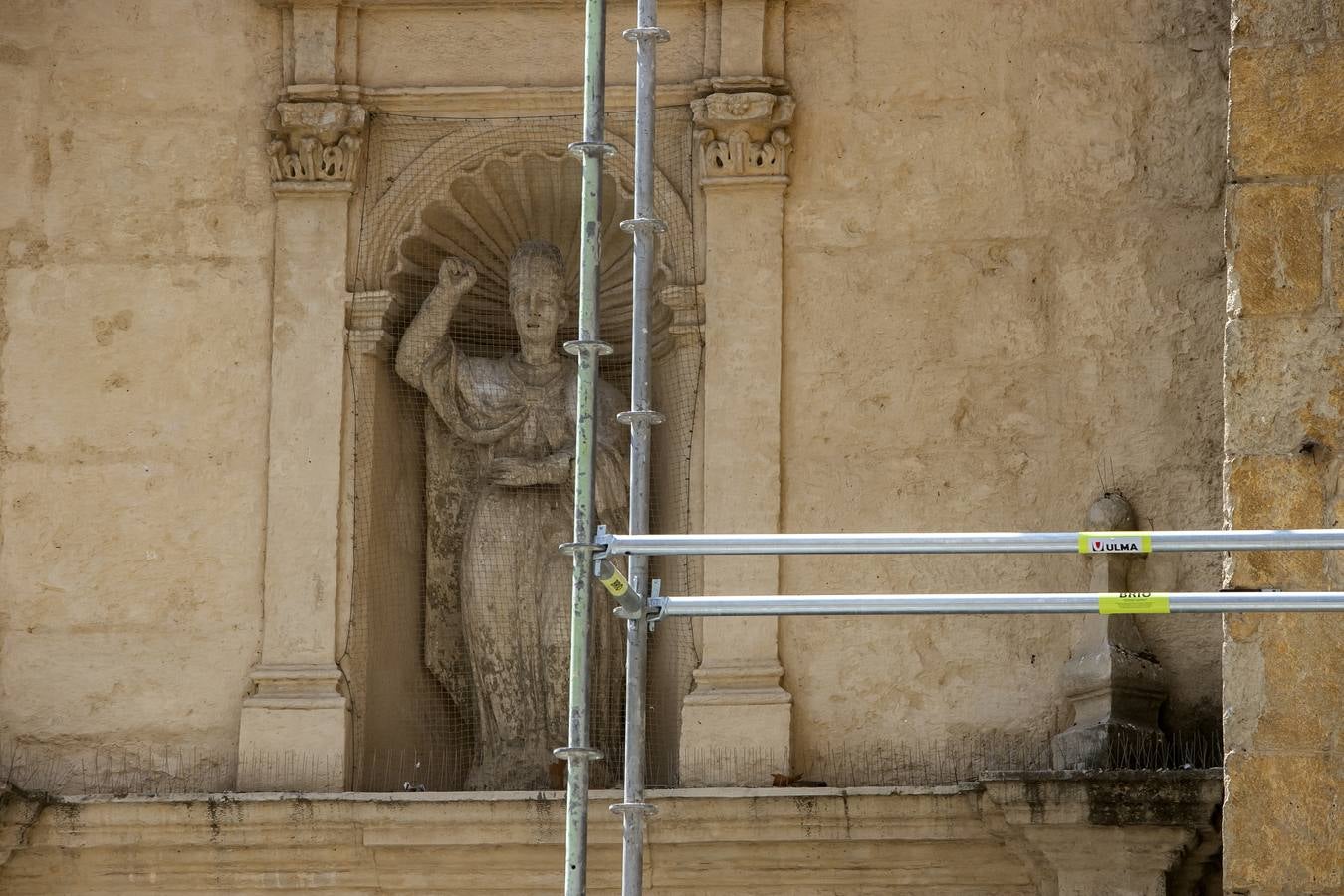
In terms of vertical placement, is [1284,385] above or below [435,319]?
below

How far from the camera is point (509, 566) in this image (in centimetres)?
1022

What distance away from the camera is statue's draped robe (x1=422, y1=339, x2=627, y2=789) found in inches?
400

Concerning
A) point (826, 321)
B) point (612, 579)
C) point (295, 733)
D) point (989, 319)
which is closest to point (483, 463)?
point (295, 733)

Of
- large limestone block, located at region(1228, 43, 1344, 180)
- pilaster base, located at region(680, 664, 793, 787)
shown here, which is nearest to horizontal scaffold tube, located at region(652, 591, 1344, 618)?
large limestone block, located at region(1228, 43, 1344, 180)

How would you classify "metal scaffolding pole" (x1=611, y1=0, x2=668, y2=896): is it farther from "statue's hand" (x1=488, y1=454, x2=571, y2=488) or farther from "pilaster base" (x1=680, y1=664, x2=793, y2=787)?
"statue's hand" (x1=488, y1=454, x2=571, y2=488)

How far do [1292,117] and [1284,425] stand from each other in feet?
2.30

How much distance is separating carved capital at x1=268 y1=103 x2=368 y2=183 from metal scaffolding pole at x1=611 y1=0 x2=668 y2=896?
257cm

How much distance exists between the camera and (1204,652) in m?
9.63

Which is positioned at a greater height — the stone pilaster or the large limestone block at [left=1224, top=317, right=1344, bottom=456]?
the large limestone block at [left=1224, top=317, right=1344, bottom=456]

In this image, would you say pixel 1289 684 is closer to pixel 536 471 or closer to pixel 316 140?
pixel 536 471

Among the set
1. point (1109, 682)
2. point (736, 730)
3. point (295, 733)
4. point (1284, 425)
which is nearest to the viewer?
point (1284, 425)

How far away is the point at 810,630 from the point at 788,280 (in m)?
1.09

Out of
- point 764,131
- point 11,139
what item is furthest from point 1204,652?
point 11,139

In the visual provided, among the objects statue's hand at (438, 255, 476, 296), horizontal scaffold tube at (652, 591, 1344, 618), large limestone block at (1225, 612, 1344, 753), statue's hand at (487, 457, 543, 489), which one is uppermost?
statue's hand at (438, 255, 476, 296)
